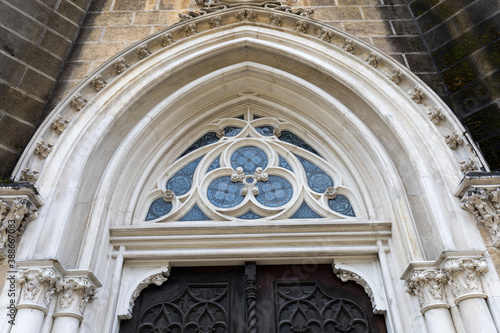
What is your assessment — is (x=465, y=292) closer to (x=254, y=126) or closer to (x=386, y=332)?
(x=386, y=332)

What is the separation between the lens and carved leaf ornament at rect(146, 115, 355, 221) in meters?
5.68

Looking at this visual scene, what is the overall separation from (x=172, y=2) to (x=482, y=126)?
4.90 meters

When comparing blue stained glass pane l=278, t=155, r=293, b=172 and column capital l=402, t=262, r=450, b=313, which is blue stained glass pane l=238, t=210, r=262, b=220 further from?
column capital l=402, t=262, r=450, b=313

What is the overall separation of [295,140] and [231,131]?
3.20ft

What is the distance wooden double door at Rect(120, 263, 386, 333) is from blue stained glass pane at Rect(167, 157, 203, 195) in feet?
3.78

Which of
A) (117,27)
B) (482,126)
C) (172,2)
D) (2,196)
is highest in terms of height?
(172,2)

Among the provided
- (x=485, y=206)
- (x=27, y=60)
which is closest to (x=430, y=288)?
(x=485, y=206)

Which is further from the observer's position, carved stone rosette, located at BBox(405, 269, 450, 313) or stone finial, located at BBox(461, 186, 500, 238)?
stone finial, located at BBox(461, 186, 500, 238)

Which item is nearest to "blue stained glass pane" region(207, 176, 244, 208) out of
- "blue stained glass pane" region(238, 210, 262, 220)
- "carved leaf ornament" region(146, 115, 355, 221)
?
"carved leaf ornament" region(146, 115, 355, 221)

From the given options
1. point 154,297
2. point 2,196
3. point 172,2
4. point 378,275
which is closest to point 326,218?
point 378,275

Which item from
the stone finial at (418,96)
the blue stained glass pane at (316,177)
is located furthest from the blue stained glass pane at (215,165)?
the stone finial at (418,96)

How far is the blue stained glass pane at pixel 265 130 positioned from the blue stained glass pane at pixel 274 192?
0.84 meters

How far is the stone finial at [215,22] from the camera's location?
656cm

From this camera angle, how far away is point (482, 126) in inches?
210
